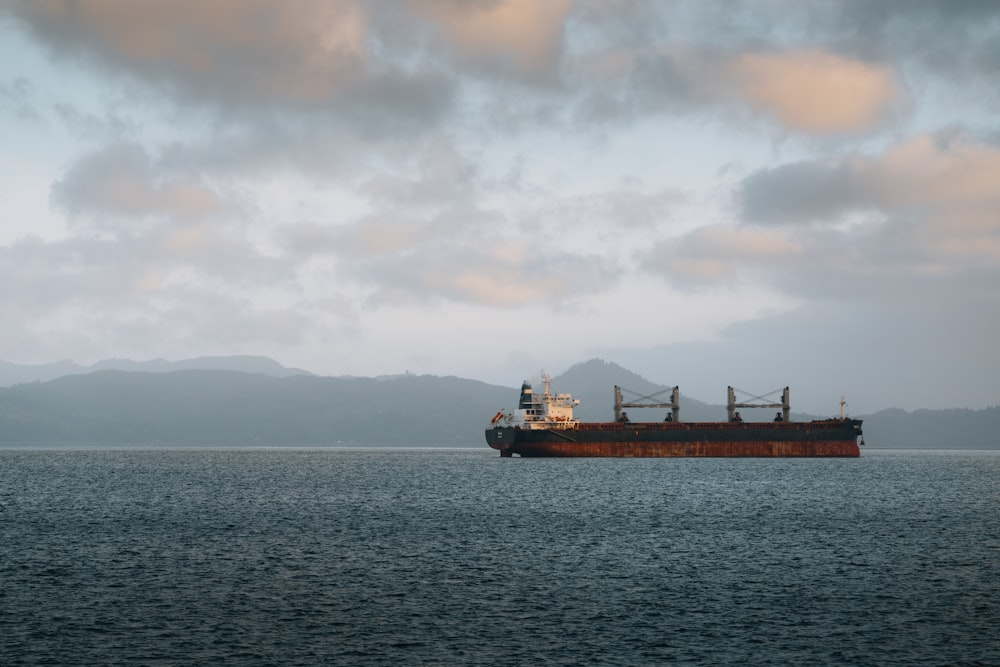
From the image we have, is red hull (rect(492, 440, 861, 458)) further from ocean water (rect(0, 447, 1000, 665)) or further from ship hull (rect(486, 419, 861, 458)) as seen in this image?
ocean water (rect(0, 447, 1000, 665))

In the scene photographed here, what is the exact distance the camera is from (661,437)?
15925cm

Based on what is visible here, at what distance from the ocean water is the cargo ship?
6935 cm

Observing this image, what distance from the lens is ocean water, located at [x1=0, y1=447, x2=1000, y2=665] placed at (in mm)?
31984

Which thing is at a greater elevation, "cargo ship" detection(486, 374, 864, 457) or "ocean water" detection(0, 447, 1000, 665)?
"cargo ship" detection(486, 374, 864, 457)

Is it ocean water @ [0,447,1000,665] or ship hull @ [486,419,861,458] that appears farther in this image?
ship hull @ [486,419,861,458]

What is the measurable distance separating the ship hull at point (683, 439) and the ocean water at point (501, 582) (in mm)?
69320

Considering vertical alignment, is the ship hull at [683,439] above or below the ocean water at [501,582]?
above

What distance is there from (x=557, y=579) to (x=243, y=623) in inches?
618

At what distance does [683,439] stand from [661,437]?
408cm

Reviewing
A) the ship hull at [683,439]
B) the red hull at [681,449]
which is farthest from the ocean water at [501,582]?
the red hull at [681,449]

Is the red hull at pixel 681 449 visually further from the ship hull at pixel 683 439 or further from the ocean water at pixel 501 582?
the ocean water at pixel 501 582

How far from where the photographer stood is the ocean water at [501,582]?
105 ft

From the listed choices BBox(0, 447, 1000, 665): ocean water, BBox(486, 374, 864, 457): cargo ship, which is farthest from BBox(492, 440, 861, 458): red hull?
BBox(0, 447, 1000, 665): ocean water

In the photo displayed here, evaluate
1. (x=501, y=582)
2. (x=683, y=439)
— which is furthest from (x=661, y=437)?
(x=501, y=582)
